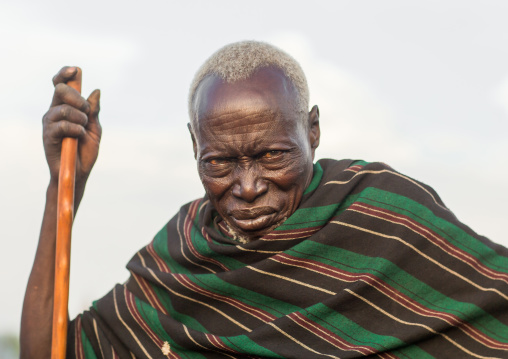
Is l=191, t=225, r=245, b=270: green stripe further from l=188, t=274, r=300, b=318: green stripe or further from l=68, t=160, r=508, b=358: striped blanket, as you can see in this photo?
l=188, t=274, r=300, b=318: green stripe

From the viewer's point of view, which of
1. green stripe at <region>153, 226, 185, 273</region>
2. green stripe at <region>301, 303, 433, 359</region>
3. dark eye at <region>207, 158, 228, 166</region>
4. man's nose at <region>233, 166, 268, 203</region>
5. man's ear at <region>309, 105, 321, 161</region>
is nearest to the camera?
Answer: green stripe at <region>301, 303, 433, 359</region>

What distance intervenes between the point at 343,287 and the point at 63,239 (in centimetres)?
148

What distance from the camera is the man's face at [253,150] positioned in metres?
3.60

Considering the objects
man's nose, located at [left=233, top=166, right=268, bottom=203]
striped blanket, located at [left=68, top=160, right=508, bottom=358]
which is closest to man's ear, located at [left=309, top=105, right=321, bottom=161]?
striped blanket, located at [left=68, top=160, right=508, bottom=358]

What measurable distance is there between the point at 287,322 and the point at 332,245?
1.47ft

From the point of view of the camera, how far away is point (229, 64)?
3.78 meters

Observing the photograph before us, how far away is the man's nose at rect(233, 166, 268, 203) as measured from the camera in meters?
3.55

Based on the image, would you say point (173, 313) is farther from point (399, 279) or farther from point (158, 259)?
point (399, 279)

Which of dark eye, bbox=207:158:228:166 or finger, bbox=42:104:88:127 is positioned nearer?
dark eye, bbox=207:158:228:166

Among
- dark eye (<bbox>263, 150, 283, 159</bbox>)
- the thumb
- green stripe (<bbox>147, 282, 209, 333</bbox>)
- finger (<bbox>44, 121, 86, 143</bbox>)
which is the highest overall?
the thumb

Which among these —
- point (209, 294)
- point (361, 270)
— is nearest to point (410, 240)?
point (361, 270)

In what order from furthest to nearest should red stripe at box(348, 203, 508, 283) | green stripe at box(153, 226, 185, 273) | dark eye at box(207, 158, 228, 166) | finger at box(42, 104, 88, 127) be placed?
green stripe at box(153, 226, 185, 273)
finger at box(42, 104, 88, 127)
dark eye at box(207, 158, 228, 166)
red stripe at box(348, 203, 508, 283)

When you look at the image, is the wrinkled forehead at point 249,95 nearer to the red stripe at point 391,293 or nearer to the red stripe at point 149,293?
the red stripe at point 391,293

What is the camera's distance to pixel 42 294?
13.4 feet
